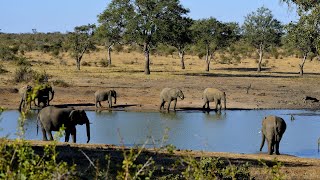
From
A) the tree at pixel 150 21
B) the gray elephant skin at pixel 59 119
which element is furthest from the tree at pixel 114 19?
the gray elephant skin at pixel 59 119

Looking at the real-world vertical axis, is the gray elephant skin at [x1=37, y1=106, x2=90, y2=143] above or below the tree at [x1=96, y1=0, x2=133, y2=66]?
below

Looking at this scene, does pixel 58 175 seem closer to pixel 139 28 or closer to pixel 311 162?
pixel 311 162

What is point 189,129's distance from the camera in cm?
2325

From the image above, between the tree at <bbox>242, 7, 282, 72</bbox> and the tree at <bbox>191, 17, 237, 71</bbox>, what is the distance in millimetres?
2425

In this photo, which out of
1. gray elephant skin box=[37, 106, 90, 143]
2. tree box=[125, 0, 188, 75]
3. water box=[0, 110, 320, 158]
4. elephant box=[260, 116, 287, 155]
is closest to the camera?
elephant box=[260, 116, 287, 155]

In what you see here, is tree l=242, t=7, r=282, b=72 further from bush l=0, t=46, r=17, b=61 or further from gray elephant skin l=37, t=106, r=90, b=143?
gray elephant skin l=37, t=106, r=90, b=143

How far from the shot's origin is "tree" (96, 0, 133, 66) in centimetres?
5231

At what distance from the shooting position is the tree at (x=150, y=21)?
5031 centimetres

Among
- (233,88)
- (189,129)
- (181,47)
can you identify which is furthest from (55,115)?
(181,47)

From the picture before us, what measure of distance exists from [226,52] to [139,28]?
43.0 meters

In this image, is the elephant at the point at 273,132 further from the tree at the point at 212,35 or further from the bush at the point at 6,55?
the tree at the point at 212,35

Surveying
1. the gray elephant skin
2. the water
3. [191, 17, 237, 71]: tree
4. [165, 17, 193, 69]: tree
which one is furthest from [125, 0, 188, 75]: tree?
the gray elephant skin

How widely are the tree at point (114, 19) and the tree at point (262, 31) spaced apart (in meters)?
16.3

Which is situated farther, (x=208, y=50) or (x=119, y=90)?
(x=208, y=50)
